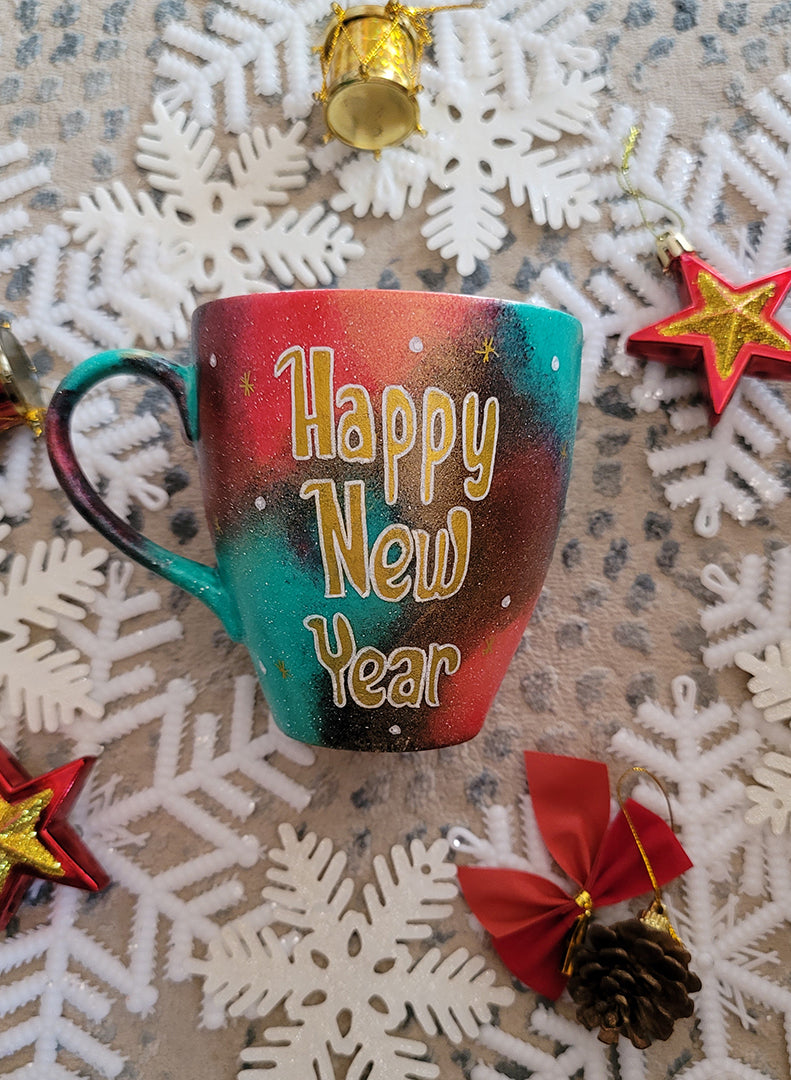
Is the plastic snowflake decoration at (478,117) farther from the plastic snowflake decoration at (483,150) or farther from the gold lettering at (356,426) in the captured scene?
the gold lettering at (356,426)

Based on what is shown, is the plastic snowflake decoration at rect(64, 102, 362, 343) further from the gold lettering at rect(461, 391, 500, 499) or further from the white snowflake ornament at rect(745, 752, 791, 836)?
the white snowflake ornament at rect(745, 752, 791, 836)

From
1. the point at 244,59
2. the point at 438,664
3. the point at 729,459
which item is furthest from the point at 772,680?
the point at 244,59

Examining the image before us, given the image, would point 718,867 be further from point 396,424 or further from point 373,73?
point 373,73

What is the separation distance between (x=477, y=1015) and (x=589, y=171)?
58cm

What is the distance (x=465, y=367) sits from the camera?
354 mm

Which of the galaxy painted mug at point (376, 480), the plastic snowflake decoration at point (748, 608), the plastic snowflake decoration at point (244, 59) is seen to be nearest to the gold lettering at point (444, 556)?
the galaxy painted mug at point (376, 480)

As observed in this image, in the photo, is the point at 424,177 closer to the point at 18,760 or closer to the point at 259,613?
the point at 259,613

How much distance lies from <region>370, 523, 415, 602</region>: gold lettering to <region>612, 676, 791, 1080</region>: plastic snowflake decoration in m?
0.23

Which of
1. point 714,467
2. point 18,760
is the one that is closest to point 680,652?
point 714,467

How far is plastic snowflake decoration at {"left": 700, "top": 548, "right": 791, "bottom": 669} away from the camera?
51cm

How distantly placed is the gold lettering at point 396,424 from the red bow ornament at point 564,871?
0.84 ft

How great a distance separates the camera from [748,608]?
0.52 metres

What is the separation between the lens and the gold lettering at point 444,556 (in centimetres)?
36

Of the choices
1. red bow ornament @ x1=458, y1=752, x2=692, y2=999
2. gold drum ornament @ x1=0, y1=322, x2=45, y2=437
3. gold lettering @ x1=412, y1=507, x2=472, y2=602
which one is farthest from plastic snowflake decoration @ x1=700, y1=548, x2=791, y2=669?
gold drum ornament @ x1=0, y1=322, x2=45, y2=437
